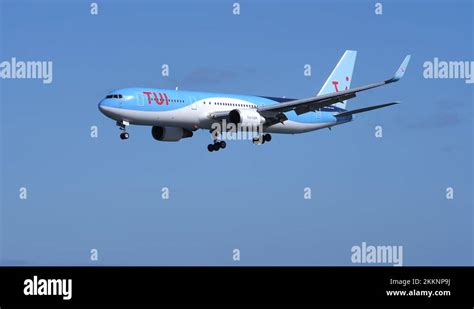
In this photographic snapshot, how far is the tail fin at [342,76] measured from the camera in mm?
104094

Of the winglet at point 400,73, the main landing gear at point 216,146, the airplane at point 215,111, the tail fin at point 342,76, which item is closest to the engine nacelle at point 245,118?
the airplane at point 215,111

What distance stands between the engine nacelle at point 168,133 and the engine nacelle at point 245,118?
5.11 metres

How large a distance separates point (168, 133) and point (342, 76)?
2647 centimetres

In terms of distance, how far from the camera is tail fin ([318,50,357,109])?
104 m

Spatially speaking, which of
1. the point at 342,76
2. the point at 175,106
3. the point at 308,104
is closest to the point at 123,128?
the point at 175,106

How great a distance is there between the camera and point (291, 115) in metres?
92.6

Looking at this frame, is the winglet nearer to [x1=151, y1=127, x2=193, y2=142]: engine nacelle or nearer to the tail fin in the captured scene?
[x1=151, y1=127, x2=193, y2=142]: engine nacelle

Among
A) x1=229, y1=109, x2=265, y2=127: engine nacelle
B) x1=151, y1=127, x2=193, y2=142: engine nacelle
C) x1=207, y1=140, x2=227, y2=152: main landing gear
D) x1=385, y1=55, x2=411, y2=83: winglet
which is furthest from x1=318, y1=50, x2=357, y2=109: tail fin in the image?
x1=385, y1=55, x2=411, y2=83: winglet

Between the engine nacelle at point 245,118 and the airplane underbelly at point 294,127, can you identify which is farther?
the airplane underbelly at point 294,127

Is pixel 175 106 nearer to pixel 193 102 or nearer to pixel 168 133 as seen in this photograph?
pixel 193 102

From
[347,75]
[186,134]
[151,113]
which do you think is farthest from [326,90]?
[151,113]

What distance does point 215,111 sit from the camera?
279 feet

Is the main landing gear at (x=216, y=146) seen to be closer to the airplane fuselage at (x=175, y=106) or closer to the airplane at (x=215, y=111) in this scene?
the airplane at (x=215, y=111)
